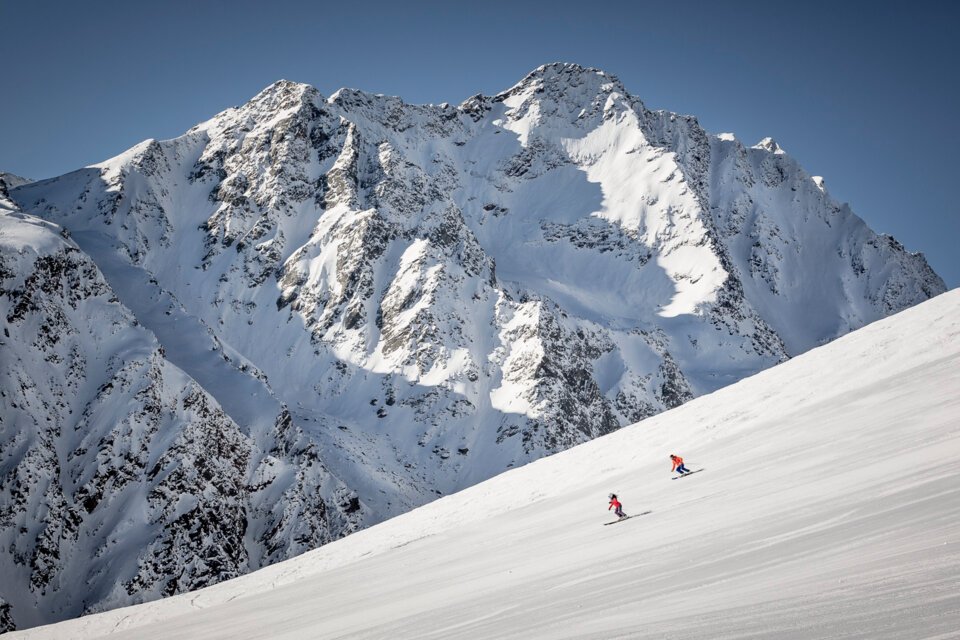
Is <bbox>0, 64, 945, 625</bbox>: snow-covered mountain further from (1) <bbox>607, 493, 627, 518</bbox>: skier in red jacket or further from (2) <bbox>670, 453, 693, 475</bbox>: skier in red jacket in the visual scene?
(1) <bbox>607, 493, 627, 518</bbox>: skier in red jacket

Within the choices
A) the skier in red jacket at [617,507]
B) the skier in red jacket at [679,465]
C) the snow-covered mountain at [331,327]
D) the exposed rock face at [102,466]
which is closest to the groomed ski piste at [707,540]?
the skier in red jacket at [679,465]

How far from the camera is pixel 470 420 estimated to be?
122812mm

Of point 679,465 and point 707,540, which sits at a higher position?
point 679,465

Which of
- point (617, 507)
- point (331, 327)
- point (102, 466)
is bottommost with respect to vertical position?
point (617, 507)

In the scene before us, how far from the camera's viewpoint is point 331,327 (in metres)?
140

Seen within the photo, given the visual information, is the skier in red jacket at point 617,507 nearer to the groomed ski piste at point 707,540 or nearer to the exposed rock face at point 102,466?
the groomed ski piste at point 707,540

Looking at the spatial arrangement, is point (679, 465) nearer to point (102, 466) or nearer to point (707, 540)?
point (707, 540)

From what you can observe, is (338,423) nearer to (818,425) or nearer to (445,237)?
(445,237)

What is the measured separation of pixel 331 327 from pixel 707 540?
133 meters

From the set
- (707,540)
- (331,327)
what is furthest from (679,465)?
(331,327)

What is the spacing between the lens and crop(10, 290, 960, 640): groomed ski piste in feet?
27.1

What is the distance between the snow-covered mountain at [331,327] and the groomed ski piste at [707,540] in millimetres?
52918

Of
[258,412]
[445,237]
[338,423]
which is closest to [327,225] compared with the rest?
[445,237]

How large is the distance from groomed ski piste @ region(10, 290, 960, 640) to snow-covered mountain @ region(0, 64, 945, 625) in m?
52.9
